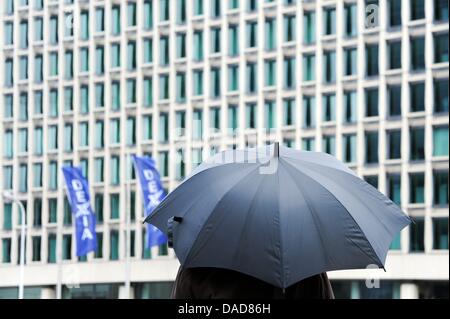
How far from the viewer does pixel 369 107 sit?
69938 millimetres

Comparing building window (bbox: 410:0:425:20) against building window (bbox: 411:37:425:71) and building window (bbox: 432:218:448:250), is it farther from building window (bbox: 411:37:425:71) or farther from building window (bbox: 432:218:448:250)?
building window (bbox: 432:218:448:250)

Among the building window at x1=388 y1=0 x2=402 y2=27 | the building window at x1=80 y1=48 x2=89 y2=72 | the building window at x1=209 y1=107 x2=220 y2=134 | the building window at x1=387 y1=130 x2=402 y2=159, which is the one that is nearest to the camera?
the building window at x1=387 y1=130 x2=402 y2=159

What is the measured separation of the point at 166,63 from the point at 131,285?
1512cm

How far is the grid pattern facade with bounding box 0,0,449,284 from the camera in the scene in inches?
2665

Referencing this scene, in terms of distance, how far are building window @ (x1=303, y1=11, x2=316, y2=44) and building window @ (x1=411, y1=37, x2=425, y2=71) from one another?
22.5 ft

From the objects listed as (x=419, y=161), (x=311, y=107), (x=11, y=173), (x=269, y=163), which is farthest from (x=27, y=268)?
(x=269, y=163)

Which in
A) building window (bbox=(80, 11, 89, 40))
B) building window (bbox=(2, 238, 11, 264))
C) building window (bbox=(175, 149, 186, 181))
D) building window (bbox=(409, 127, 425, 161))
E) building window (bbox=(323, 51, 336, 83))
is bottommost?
building window (bbox=(2, 238, 11, 264))

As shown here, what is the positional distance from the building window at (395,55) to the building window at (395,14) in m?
1.14

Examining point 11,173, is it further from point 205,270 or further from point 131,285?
point 205,270

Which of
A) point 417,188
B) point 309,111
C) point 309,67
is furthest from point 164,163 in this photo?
point 417,188

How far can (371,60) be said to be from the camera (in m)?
70.4

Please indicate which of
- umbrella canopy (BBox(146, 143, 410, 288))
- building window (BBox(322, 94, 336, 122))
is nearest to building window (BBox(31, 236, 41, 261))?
building window (BBox(322, 94, 336, 122))
